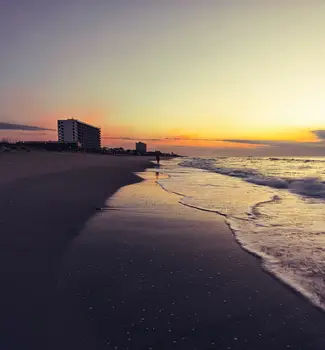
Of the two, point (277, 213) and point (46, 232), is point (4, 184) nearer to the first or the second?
point (46, 232)

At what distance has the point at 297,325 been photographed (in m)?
3.37

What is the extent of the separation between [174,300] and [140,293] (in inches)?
19.0

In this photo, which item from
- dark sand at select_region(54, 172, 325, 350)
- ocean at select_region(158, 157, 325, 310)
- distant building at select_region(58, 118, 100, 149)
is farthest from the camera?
distant building at select_region(58, 118, 100, 149)

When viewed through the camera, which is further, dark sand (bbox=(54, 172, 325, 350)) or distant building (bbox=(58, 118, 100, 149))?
distant building (bbox=(58, 118, 100, 149))

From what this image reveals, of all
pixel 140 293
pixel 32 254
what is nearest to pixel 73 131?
pixel 32 254

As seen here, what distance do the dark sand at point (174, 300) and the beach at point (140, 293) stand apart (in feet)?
0.04

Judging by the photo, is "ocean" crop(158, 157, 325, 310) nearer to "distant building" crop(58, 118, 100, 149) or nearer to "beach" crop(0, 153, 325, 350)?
"beach" crop(0, 153, 325, 350)

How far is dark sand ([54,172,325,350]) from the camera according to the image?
3068 mm

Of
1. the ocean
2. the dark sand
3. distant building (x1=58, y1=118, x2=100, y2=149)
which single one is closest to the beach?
the dark sand

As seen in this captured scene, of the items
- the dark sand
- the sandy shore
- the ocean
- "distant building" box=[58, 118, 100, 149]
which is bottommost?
the ocean

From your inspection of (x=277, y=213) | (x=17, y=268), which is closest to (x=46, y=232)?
(x=17, y=268)

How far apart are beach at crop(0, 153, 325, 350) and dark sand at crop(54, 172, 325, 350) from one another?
0.04 ft

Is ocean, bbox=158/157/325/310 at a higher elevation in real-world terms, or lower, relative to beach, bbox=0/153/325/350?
lower

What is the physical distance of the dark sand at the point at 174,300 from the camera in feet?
10.1
